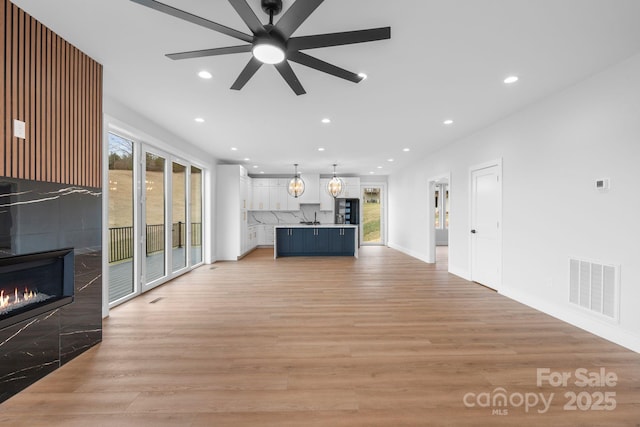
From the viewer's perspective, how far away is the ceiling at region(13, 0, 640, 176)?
2.00m

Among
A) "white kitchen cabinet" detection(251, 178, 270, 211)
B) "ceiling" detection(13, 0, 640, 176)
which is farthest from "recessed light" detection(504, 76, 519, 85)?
"white kitchen cabinet" detection(251, 178, 270, 211)

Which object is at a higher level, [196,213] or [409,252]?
[196,213]

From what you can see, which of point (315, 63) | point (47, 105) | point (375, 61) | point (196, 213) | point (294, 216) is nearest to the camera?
point (315, 63)

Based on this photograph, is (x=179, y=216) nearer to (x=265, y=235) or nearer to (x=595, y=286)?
(x=265, y=235)

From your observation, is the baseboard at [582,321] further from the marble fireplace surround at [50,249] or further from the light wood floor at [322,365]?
the marble fireplace surround at [50,249]

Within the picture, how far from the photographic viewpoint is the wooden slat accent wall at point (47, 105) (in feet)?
6.37

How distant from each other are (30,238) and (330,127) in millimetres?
3977

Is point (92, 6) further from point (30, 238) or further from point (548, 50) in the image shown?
point (548, 50)

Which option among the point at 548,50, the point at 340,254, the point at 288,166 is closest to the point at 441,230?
the point at 340,254

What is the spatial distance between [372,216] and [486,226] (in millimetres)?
5841

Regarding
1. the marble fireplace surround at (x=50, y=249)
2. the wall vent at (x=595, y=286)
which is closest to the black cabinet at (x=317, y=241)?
the wall vent at (x=595, y=286)

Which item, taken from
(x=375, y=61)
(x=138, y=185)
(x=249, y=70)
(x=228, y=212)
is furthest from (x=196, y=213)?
(x=375, y=61)

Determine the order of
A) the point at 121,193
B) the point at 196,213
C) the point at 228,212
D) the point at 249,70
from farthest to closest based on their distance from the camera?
the point at 228,212 < the point at 196,213 < the point at 121,193 < the point at 249,70

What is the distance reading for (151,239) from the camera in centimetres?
532
